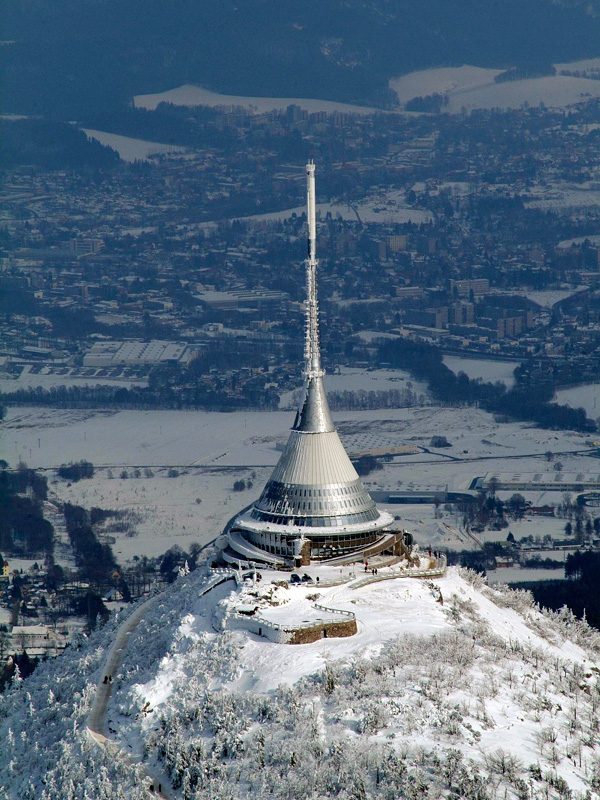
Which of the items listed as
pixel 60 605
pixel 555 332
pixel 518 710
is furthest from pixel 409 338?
pixel 518 710

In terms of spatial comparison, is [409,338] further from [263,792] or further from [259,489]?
[263,792]

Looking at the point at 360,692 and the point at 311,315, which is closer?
the point at 360,692

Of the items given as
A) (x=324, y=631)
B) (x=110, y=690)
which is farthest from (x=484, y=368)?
(x=324, y=631)

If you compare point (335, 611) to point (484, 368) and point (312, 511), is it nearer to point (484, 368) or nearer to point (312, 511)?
point (312, 511)

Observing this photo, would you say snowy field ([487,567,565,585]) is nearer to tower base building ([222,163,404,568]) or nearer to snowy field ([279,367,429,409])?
tower base building ([222,163,404,568])

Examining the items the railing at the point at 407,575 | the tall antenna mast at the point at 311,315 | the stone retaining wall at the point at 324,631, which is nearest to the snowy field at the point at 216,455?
the tall antenna mast at the point at 311,315

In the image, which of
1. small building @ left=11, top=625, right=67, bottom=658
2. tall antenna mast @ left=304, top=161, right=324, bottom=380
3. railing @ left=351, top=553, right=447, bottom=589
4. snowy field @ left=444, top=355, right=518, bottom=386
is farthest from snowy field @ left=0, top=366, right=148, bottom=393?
railing @ left=351, top=553, right=447, bottom=589

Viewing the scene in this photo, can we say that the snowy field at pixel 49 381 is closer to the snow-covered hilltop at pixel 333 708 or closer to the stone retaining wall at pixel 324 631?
the snow-covered hilltop at pixel 333 708
